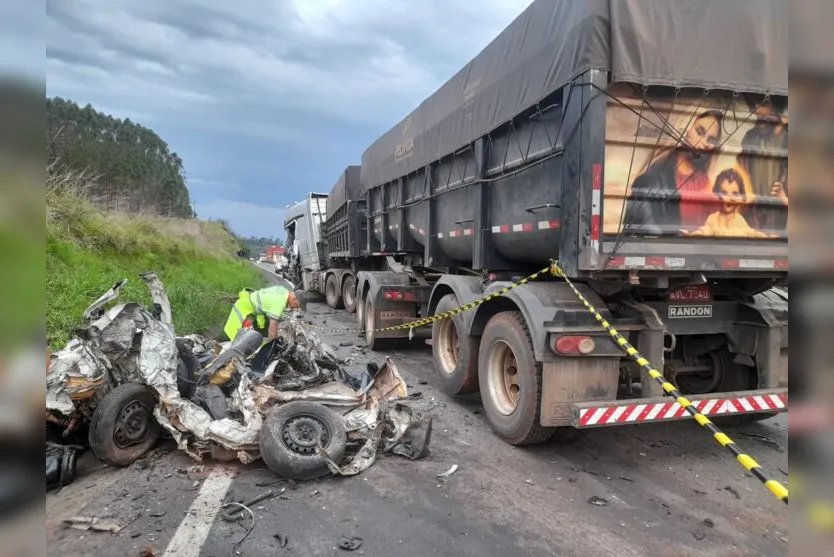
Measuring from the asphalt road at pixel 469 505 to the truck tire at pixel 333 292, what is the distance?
9.78 meters

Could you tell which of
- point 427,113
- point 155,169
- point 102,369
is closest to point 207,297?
point 427,113


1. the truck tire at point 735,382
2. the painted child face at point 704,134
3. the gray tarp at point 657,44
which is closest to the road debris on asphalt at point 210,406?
the truck tire at point 735,382

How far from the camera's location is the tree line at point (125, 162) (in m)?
25.1

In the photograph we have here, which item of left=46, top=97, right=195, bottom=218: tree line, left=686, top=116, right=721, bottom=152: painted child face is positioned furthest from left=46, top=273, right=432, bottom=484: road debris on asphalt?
left=46, top=97, right=195, bottom=218: tree line

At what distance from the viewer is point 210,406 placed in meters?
4.28

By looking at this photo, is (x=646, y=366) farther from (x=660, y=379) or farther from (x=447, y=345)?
(x=447, y=345)

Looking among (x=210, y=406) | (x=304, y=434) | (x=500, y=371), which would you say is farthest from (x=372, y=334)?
(x=304, y=434)

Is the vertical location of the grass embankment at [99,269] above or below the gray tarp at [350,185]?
below

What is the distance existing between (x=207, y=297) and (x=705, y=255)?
35.9ft

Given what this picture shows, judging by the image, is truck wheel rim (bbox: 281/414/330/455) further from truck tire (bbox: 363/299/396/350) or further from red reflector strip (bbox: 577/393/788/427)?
truck tire (bbox: 363/299/396/350)

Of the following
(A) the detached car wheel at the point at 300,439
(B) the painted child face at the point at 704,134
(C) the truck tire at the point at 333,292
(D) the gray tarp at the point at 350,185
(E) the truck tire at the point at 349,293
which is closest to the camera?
(A) the detached car wheel at the point at 300,439

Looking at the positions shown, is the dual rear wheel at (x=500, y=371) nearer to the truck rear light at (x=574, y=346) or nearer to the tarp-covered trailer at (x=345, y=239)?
the truck rear light at (x=574, y=346)

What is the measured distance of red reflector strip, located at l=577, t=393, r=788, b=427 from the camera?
12.0ft

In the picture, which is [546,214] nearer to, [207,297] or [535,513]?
[535,513]
